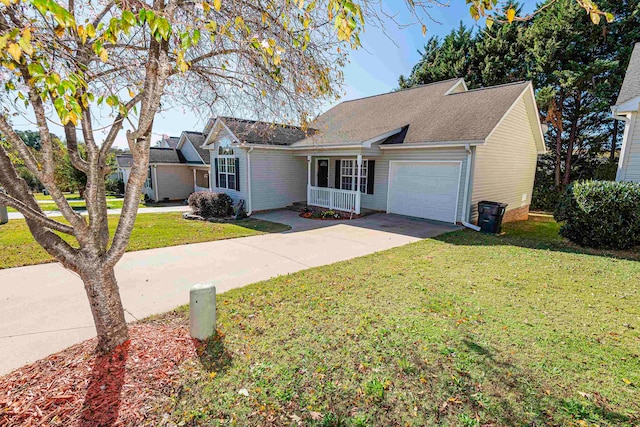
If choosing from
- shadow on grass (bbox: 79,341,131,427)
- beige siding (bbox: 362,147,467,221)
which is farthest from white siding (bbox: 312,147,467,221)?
shadow on grass (bbox: 79,341,131,427)

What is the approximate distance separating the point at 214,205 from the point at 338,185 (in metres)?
5.61

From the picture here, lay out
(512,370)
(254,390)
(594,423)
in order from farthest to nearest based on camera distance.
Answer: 1. (512,370)
2. (254,390)
3. (594,423)

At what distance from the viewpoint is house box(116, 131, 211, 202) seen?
19.9 metres

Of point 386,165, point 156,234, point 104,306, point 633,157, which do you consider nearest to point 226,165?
point 156,234

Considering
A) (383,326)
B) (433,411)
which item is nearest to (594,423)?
(433,411)

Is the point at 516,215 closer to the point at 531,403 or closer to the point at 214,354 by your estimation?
the point at 531,403

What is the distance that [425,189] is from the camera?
11.7 m

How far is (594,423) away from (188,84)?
5.97 metres

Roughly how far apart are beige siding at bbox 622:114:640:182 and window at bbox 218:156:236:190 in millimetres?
13656

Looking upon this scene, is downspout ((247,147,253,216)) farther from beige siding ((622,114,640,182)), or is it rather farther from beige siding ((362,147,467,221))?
beige siding ((622,114,640,182))

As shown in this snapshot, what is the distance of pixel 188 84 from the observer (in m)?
4.72

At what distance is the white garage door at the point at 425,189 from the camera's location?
1094 cm

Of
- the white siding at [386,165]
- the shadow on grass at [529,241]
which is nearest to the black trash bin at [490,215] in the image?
the shadow on grass at [529,241]

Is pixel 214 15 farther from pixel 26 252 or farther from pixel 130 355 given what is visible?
pixel 26 252
